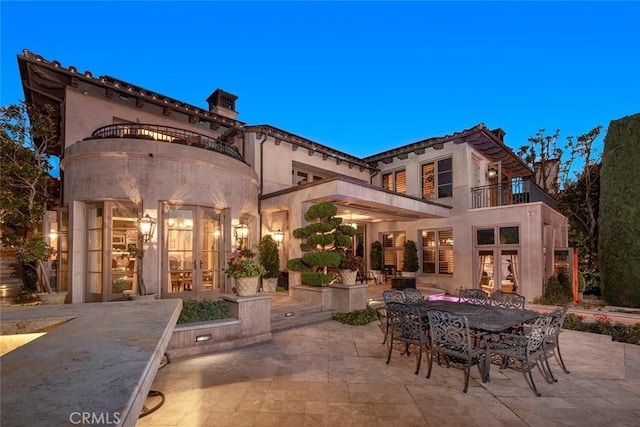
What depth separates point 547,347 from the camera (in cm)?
471

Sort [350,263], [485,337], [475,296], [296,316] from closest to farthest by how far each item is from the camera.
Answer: [485,337]
[475,296]
[296,316]
[350,263]

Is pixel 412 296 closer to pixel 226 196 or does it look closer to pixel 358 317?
pixel 358 317

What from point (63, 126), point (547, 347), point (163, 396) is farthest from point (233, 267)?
point (63, 126)

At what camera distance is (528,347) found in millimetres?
4258

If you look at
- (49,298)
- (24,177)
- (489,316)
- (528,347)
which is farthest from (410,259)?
(24,177)

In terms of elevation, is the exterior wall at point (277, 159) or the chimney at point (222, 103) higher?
the chimney at point (222, 103)

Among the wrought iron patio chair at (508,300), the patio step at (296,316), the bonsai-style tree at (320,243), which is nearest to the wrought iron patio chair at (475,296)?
the wrought iron patio chair at (508,300)

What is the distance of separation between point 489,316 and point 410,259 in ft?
27.3

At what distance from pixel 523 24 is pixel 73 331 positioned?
16.1m

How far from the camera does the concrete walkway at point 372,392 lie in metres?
3.55

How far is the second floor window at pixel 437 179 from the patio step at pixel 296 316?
7810mm

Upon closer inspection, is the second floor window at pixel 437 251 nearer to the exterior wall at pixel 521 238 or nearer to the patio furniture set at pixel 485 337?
the exterior wall at pixel 521 238

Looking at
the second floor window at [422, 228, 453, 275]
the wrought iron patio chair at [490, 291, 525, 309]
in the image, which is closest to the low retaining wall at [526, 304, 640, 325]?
the wrought iron patio chair at [490, 291, 525, 309]

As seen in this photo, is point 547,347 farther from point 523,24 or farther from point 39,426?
point 523,24
